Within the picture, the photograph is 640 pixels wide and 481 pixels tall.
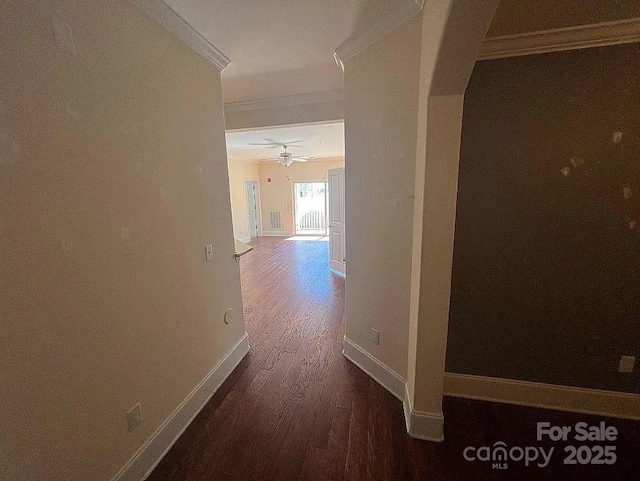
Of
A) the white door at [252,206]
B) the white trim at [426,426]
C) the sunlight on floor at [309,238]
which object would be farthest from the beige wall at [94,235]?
the white door at [252,206]

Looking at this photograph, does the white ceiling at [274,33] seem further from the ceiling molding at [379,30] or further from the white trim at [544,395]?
the white trim at [544,395]

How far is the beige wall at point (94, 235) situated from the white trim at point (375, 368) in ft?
4.12

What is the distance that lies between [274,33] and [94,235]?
5.40 feet

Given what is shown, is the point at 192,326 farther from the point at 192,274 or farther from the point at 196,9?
the point at 196,9

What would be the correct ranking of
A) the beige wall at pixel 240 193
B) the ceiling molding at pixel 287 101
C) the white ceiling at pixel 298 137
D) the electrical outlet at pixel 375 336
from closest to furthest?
the electrical outlet at pixel 375 336 < the ceiling molding at pixel 287 101 < the white ceiling at pixel 298 137 < the beige wall at pixel 240 193

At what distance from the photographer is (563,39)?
4.91 feet

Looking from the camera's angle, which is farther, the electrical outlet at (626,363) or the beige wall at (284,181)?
the beige wall at (284,181)

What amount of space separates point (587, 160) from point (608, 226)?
412 millimetres

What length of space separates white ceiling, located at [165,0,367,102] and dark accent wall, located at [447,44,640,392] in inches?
38.6

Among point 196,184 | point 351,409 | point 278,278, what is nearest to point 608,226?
point 351,409

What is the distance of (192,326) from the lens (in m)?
1.85

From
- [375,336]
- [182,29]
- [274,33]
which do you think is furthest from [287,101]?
[375,336]

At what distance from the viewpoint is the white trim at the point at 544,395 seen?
1.73 m

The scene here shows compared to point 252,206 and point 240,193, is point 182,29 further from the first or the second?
point 252,206
